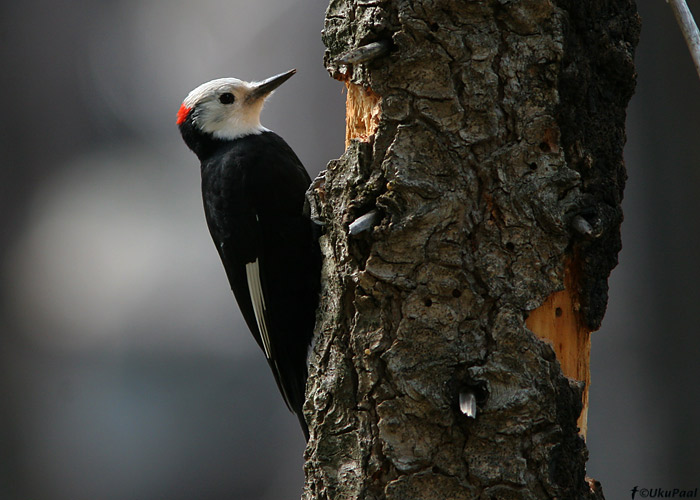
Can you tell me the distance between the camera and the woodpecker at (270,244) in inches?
107

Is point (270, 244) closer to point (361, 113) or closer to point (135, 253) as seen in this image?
point (361, 113)

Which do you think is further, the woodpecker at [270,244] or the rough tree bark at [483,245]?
the woodpecker at [270,244]

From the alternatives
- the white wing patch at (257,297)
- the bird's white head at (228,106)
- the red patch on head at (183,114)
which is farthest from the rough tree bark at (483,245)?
the red patch on head at (183,114)

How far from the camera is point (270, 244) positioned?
280 centimetres

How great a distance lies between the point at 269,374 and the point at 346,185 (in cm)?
365

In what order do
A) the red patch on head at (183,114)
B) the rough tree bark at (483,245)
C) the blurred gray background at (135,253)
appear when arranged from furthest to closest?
the blurred gray background at (135,253)
the red patch on head at (183,114)
the rough tree bark at (483,245)

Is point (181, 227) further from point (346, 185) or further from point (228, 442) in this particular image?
point (346, 185)

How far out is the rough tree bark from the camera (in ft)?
6.00

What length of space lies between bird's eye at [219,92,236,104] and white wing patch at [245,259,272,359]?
0.83 m

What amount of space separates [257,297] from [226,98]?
3.14ft

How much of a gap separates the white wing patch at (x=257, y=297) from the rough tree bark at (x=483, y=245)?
35.8 inches

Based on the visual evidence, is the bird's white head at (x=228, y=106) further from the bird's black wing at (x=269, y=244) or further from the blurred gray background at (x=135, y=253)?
the blurred gray background at (x=135, y=253)

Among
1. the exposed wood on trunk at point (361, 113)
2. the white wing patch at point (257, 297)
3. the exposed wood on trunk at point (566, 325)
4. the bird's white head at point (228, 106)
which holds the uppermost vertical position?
the bird's white head at point (228, 106)

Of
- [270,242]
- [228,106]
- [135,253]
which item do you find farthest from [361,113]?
[135,253]
